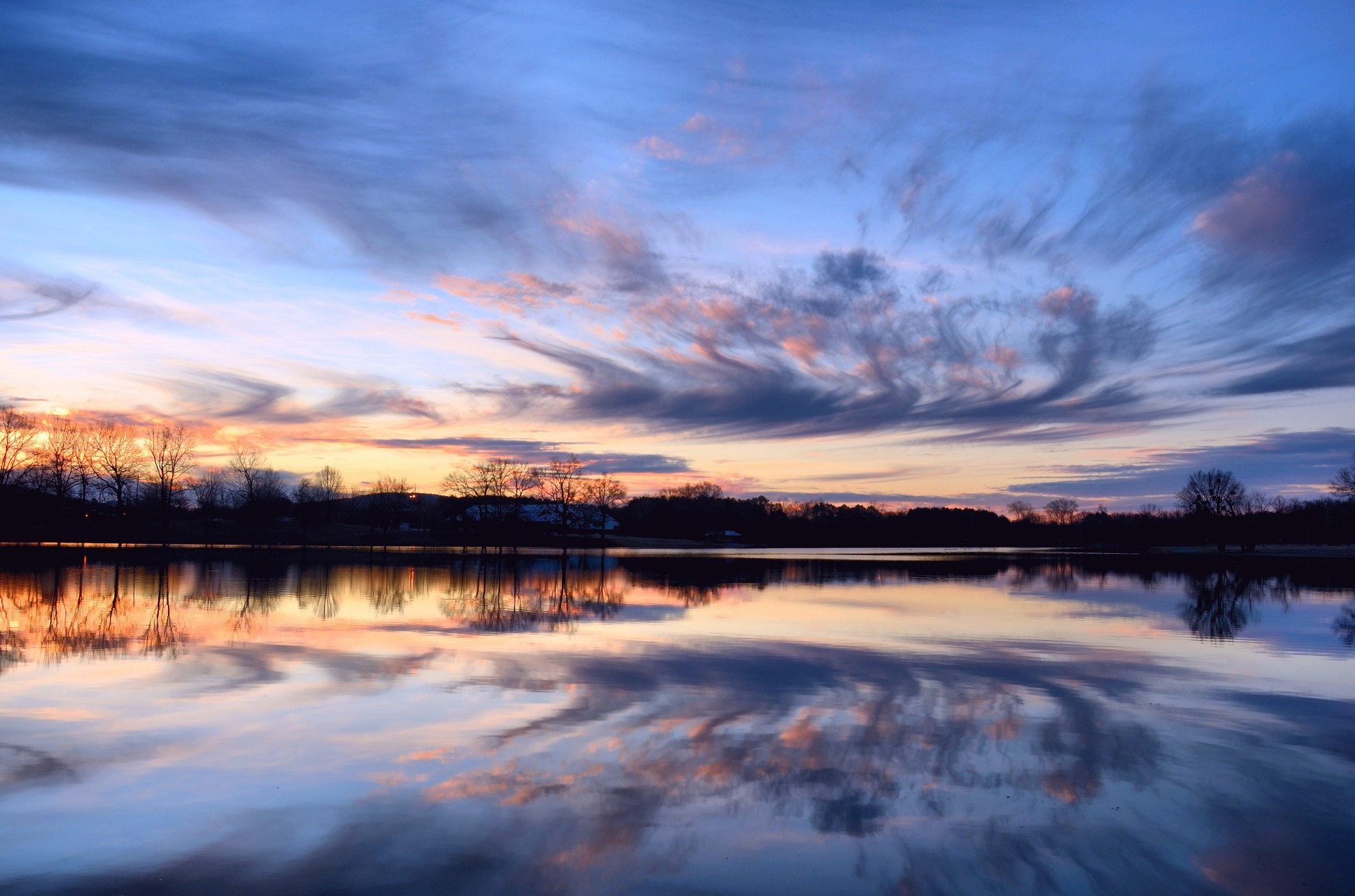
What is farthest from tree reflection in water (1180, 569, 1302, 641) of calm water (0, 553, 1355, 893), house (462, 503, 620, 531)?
house (462, 503, 620, 531)

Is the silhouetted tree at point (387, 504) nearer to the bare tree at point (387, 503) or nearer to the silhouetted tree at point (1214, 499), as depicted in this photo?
the bare tree at point (387, 503)

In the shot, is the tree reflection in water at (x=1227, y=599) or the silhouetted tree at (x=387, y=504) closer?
the tree reflection in water at (x=1227, y=599)

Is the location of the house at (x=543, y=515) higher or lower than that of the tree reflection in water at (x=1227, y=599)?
higher

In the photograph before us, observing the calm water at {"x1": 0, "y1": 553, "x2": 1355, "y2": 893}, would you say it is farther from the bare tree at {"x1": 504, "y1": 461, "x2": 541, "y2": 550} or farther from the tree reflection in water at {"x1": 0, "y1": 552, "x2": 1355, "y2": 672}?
the bare tree at {"x1": 504, "y1": 461, "x2": 541, "y2": 550}

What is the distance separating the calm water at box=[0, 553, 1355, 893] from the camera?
620cm

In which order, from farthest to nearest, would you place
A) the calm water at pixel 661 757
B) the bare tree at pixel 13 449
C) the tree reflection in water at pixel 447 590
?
the bare tree at pixel 13 449 < the tree reflection in water at pixel 447 590 < the calm water at pixel 661 757

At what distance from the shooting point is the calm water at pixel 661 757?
6.20 metres

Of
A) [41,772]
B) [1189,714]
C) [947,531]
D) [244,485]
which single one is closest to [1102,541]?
[947,531]

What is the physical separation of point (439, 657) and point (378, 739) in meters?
5.44

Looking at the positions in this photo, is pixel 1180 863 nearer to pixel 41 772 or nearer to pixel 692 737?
pixel 692 737

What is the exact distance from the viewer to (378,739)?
9344 millimetres

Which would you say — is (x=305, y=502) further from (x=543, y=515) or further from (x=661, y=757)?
(x=661, y=757)

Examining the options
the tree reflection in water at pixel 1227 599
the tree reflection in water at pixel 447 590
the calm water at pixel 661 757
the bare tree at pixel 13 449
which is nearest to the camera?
the calm water at pixel 661 757

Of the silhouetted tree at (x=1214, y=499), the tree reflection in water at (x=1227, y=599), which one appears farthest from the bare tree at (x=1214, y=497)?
the tree reflection in water at (x=1227, y=599)
